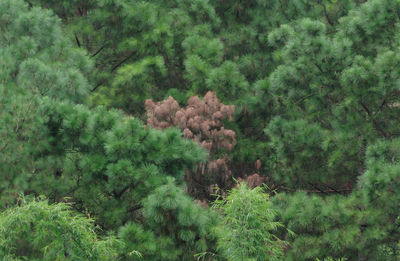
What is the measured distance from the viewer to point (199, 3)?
11.6 metres

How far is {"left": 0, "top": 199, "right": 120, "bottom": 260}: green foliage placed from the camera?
606 centimetres

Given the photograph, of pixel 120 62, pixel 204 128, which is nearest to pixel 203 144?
pixel 204 128

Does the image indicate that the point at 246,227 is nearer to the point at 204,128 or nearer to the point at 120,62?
the point at 204,128

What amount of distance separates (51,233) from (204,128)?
4146 millimetres

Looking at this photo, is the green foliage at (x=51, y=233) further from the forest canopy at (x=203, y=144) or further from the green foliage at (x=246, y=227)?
the green foliage at (x=246, y=227)

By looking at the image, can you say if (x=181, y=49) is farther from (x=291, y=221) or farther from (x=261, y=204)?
(x=261, y=204)

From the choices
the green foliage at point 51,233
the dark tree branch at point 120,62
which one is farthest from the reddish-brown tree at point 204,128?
the green foliage at point 51,233

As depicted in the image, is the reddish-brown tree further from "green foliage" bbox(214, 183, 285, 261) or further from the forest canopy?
"green foliage" bbox(214, 183, 285, 261)

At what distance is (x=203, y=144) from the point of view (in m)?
9.71

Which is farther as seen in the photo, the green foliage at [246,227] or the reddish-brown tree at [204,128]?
the reddish-brown tree at [204,128]

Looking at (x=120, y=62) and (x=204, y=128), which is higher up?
(x=204, y=128)

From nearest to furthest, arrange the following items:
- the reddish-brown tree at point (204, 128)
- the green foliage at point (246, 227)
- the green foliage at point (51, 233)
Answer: the green foliage at point (51, 233) < the green foliage at point (246, 227) < the reddish-brown tree at point (204, 128)

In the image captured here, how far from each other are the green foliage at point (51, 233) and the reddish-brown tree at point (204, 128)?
3633 mm

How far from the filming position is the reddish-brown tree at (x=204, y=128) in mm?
9898
